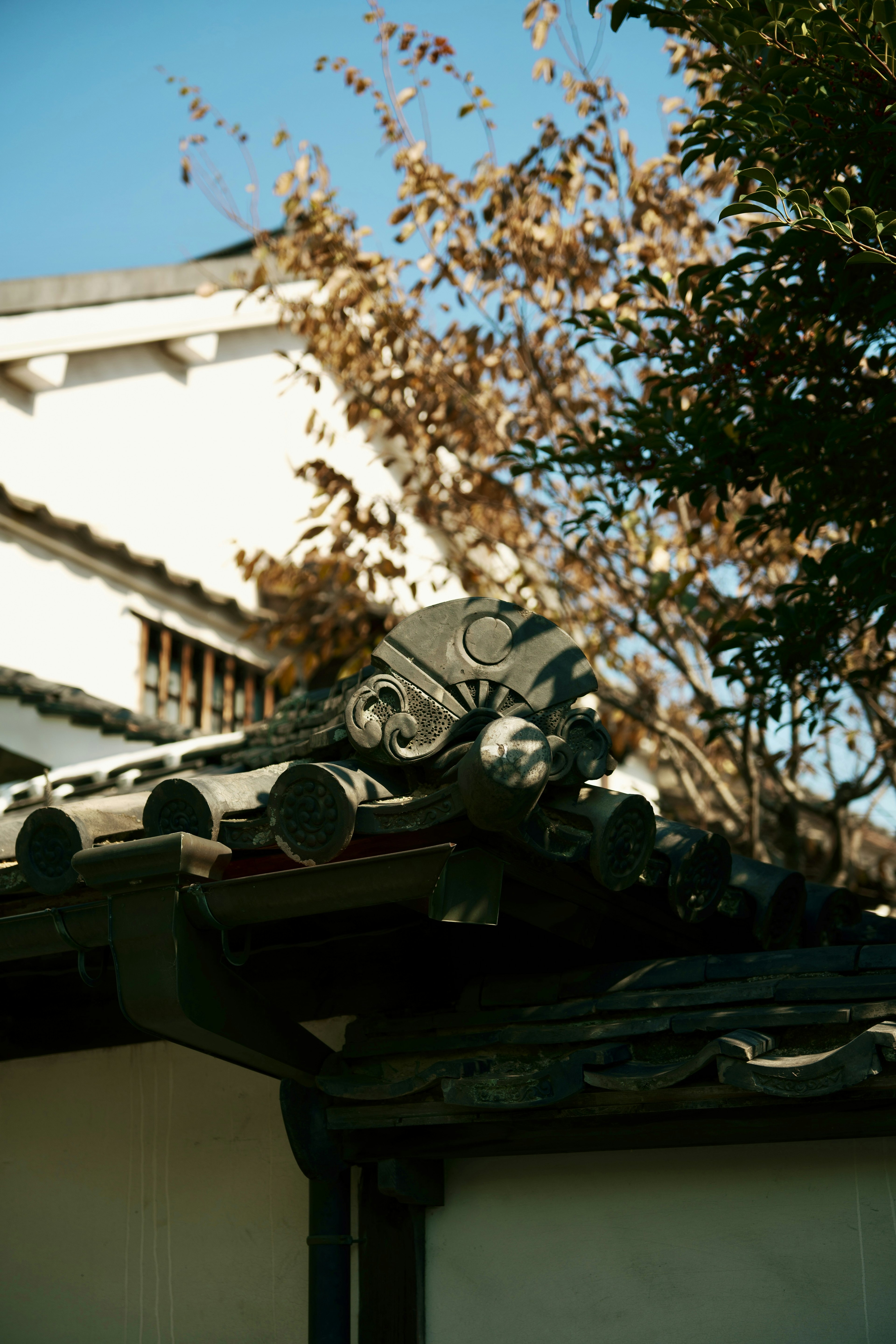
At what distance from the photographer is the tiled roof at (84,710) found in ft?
31.8

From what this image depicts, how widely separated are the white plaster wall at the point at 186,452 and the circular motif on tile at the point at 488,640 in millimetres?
6163

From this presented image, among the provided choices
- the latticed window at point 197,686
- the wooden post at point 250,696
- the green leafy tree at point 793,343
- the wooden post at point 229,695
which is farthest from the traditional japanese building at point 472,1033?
the wooden post at point 250,696

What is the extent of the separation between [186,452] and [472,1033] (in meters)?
10.7

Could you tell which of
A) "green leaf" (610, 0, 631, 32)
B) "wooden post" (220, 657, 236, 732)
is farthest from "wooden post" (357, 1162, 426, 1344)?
"wooden post" (220, 657, 236, 732)

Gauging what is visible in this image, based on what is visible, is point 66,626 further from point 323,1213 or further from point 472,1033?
point 472,1033

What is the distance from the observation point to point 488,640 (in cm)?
433

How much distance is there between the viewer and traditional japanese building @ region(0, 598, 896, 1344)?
388 cm

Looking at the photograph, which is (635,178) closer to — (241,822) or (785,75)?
(785,75)

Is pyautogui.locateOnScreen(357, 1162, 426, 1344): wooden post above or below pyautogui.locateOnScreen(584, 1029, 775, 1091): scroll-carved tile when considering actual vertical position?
below

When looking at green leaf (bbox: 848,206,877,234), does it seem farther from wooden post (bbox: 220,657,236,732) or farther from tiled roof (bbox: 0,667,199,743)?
wooden post (bbox: 220,657,236,732)

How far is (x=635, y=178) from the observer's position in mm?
10141

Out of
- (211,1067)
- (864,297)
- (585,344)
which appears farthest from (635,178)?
(211,1067)

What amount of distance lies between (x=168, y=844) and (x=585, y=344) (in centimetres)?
418

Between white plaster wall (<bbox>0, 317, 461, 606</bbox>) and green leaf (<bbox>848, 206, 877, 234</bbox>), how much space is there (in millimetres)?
6351
